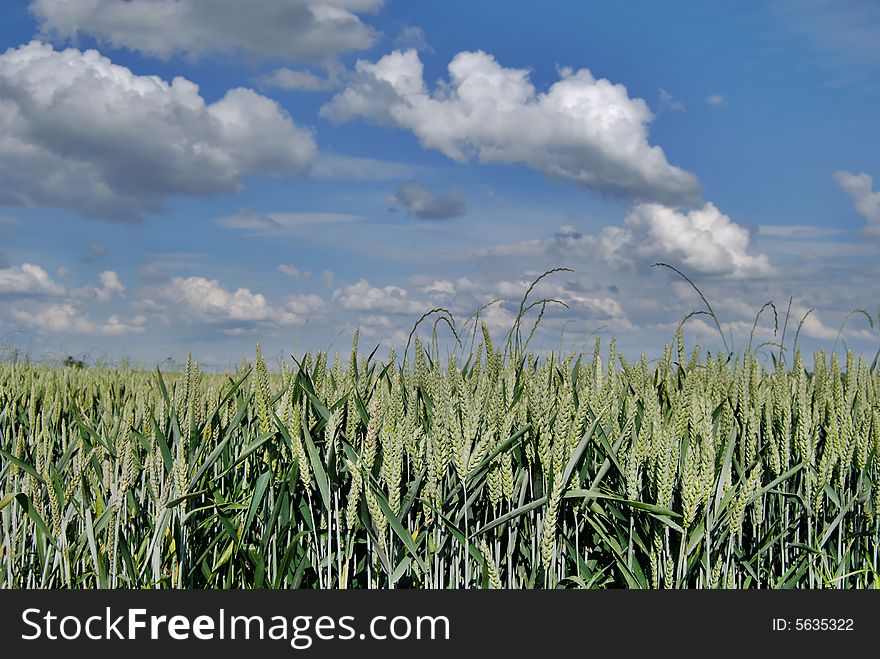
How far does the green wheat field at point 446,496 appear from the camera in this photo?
1894 millimetres

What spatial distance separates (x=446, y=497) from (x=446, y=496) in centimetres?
2

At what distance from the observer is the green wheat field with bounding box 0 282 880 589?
1.89 m

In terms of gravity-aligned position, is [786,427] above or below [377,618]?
above

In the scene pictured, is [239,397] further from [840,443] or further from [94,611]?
[840,443]

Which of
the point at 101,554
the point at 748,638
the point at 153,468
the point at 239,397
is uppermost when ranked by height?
the point at 239,397

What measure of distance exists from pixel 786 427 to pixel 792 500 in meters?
0.26

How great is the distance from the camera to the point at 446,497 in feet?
6.36

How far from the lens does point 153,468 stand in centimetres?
202

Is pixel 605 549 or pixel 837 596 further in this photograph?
pixel 605 549

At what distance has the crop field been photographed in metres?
1.89

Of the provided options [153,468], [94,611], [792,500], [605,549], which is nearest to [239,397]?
[153,468]

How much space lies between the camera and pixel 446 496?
196 centimetres

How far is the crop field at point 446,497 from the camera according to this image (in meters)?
1.89

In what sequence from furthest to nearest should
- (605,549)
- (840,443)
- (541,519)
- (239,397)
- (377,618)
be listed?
1. (239,397)
2. (840,443)
3. (605,549)
4. (541,519)
5. (377,618)
